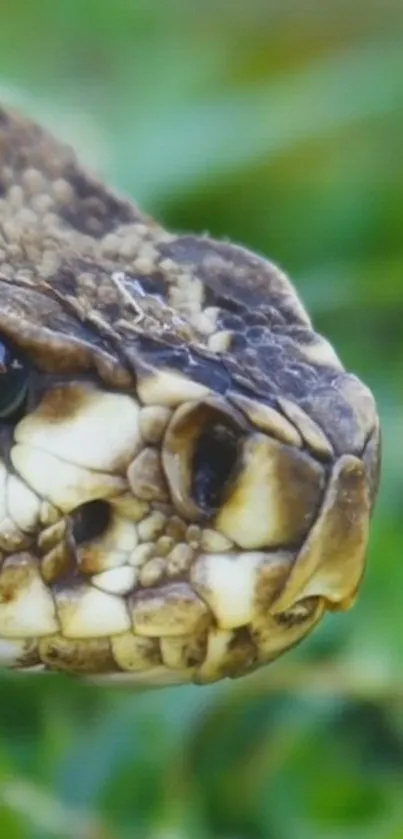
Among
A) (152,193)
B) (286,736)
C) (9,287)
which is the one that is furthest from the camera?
(152,193)

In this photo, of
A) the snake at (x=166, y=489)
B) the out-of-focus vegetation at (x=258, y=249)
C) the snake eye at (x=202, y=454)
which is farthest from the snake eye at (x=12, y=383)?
the out-of-focus vegetation at (x=258, y=249)

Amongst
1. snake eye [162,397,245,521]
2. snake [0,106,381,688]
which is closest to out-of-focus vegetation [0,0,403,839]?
snake [0,106,381,688]

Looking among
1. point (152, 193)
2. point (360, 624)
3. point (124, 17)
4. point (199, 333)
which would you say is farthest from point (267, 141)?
point (199, 333)

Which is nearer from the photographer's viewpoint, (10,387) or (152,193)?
(10,387)

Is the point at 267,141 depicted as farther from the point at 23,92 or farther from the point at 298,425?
the point at 298,425

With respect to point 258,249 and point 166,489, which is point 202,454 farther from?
point 258,249

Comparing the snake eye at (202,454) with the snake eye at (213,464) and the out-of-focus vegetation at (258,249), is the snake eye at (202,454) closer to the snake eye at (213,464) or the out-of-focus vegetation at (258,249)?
the snake eye at (213,464)
